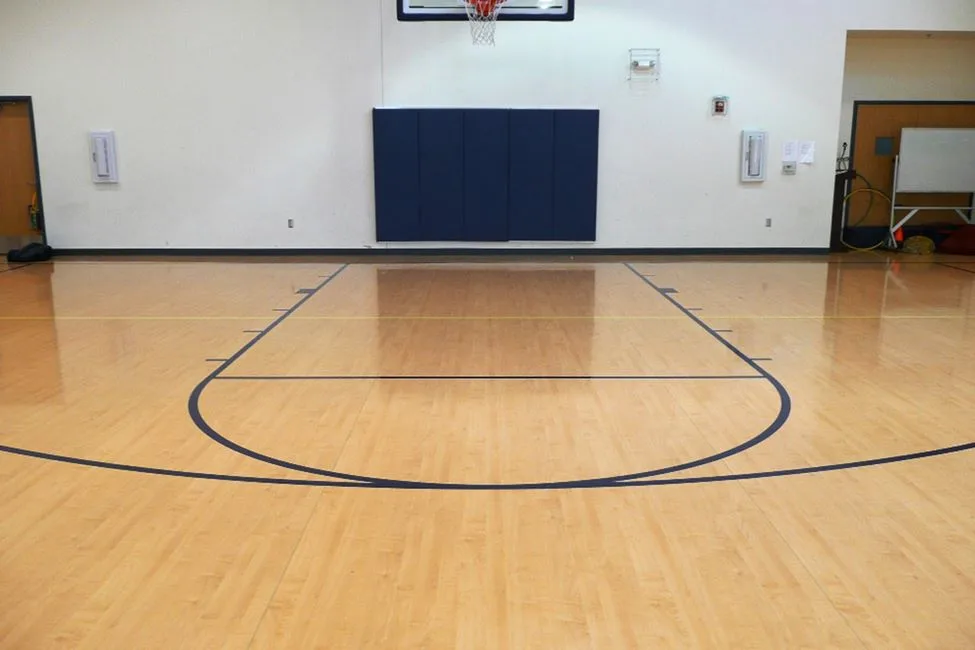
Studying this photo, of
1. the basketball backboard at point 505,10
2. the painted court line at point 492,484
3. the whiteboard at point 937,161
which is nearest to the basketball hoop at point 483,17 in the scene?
the basketball backboard at point 505,10

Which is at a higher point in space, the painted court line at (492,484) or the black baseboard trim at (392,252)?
the black baseboard trim at (392,252)

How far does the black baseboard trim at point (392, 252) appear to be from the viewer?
1227 centimetres

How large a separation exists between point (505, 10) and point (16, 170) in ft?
24.2

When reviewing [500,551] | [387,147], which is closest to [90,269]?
[387,147]

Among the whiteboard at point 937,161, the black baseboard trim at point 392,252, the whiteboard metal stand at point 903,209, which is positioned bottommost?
the black baseboard trim at point 392,252

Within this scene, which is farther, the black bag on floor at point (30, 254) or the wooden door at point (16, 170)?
the wooden door at point (16, 170)

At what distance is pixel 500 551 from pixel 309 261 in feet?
29.3

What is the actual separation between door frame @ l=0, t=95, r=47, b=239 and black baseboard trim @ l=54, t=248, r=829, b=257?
454 mm

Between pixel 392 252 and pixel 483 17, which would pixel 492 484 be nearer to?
pixel 483 17

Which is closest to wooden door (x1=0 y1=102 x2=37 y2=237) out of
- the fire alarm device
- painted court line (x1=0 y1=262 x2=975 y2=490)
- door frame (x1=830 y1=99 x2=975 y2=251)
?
painted court line (x1=0 y1=262 x2=975 y2=490)

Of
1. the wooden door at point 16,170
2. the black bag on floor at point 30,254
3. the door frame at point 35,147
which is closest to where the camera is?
the black bag on floor at point 30,254

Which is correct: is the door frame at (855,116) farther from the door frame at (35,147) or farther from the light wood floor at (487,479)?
the door frame at (35,147)

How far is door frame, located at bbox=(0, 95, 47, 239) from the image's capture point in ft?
39.3

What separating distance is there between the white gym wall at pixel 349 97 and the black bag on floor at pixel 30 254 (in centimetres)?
44
